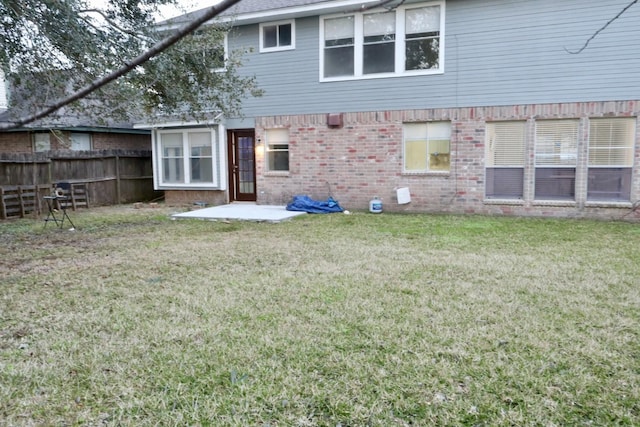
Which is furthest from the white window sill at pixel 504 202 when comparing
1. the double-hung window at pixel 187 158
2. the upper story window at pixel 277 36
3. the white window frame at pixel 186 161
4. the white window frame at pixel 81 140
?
the white window frame at pixel 81 140

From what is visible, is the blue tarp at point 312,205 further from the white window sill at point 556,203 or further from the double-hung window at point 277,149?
the white window sill at point 556,203

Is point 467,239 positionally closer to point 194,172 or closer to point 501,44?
point 501,44

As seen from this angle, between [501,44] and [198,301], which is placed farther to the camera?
[501,44]

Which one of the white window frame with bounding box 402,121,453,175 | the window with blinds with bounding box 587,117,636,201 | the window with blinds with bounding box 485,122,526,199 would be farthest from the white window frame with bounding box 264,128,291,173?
the window with blinds with bounding box 587,117,636,201

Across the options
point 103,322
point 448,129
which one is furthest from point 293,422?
point 448,129

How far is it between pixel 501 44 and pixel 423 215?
155 inches

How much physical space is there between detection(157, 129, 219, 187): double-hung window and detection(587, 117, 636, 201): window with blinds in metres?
8.89

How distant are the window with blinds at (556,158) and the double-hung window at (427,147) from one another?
1868 mm

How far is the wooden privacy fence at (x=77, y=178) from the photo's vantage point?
11.1 meters

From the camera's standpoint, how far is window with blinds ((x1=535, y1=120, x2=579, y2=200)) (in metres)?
9.71

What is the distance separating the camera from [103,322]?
381 centimetres

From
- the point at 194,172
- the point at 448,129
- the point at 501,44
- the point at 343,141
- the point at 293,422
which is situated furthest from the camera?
the point at 194,172

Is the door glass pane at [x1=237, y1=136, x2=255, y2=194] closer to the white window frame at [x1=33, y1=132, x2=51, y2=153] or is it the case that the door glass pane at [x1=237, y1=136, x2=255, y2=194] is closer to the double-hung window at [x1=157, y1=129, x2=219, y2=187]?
the double-hung window at [x1=157, y1=129, x2=219, y2=187]

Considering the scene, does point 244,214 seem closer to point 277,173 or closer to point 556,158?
point 277,173
